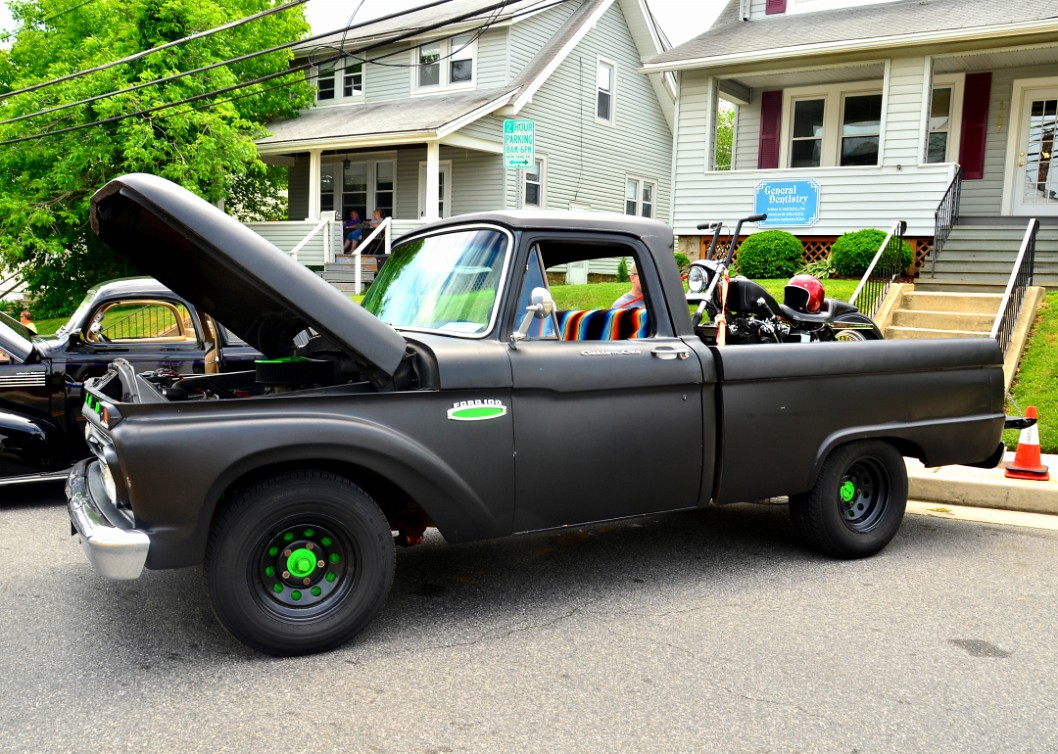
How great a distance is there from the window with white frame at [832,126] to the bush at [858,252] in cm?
302

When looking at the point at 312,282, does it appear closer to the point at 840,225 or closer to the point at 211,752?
the point at 211,752

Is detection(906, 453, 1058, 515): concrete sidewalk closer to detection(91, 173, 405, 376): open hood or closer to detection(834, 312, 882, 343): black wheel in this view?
detection(834, 312, 882, 343): black wheel

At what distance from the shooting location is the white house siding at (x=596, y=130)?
23.9m

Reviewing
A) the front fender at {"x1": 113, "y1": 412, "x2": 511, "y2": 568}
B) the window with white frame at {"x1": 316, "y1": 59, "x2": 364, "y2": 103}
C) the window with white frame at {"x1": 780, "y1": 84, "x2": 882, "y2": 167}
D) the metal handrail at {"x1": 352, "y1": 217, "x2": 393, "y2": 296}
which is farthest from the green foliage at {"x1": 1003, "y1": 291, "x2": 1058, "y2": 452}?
the window with white frame at {"x1": 316, "y1": 59, "x2": 364, "y2": 103}

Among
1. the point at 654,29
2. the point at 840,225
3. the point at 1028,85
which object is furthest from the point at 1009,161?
the point at 654,29

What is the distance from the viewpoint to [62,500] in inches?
284

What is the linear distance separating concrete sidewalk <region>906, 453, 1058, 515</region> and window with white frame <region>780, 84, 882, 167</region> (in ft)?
37.5

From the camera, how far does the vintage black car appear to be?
6762 mm

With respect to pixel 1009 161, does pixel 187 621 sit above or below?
below

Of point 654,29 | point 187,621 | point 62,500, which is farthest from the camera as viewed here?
point 654,29

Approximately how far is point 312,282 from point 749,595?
2843 millimetres

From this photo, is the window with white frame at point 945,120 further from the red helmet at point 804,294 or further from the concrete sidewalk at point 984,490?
the concrete sidewalk at point 984,490

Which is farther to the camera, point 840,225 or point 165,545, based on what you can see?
point 840,225

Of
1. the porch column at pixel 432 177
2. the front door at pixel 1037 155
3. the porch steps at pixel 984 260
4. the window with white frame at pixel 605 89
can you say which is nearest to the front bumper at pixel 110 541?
the porch steps at pixel 984 260
